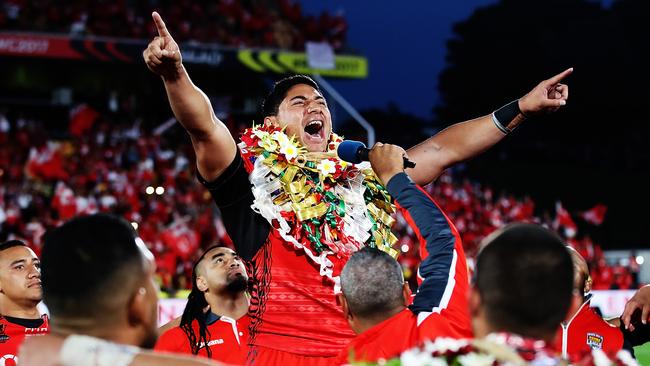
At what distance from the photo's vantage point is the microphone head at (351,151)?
3.54 meters

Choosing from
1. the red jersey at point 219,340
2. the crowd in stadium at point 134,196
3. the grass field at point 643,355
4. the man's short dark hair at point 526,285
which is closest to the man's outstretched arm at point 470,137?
the man's short dark hair at point 526,285

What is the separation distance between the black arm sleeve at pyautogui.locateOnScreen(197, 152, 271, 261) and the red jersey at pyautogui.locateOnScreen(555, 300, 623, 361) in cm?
220

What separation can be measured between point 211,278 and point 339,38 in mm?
19100

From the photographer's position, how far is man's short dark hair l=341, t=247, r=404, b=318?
→ 119 inches

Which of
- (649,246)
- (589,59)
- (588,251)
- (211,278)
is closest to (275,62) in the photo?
(588,251)

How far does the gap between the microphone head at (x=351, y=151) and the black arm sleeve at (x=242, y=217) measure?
49 cm

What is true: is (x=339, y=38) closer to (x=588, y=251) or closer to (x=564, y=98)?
(x=588, y=251)

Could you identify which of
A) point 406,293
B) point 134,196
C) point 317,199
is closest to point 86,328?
point 406,293

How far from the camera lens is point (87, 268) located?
239cm

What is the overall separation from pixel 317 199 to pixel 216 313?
2652mm

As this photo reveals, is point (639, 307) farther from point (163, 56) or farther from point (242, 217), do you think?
point (163, 56)

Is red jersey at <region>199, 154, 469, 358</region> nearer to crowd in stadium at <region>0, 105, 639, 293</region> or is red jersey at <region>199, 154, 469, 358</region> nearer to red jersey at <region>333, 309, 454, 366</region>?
red jersey at <region>333, 309, 454, 366</region>

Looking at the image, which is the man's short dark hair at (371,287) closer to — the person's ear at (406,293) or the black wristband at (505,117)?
the person's ear at (406,293)

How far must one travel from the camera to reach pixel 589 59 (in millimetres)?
41531
